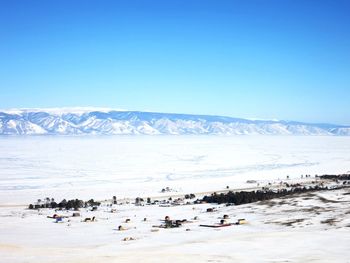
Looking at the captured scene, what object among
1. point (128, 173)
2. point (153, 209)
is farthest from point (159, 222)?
point (128, 173)

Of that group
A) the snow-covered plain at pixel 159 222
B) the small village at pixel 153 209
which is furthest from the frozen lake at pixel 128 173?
the small village at pixel 153 209

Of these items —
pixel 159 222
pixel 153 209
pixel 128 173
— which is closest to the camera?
pixel 159 222

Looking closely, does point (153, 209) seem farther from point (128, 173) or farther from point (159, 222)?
point (128, 173)

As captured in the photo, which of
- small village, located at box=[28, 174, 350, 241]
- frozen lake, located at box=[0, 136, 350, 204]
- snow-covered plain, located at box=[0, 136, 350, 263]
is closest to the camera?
snow-covered plain, located at box=[0, 136, 350, 263]

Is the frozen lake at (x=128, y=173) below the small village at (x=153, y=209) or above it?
above

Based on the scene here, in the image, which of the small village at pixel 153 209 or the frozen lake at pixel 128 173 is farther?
the frozen lake at pixel 128 173

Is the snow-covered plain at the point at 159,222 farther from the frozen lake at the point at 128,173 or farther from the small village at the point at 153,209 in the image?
the small village at the point at 153,209

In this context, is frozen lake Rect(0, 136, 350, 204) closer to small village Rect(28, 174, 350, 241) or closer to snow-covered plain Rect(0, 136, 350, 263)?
snow-covered plain Rect(0, 136, 350, 263)

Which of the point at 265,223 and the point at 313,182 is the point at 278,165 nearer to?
the point at 313,182

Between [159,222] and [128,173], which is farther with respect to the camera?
[128,173]

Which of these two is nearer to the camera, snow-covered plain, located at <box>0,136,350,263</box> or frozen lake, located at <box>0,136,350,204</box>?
snow-covered plain, located at <box>0,136,350,263</box>

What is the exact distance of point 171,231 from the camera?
1454 inches

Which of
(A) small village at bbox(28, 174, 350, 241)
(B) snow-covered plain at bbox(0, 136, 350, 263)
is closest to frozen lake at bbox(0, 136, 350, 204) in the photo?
(B) snow-covered plain at bbox(0, 136, 350, 263)

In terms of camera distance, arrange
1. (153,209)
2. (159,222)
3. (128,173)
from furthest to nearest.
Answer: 1. (128,173)
2. (153,209)
3. (159,222)
